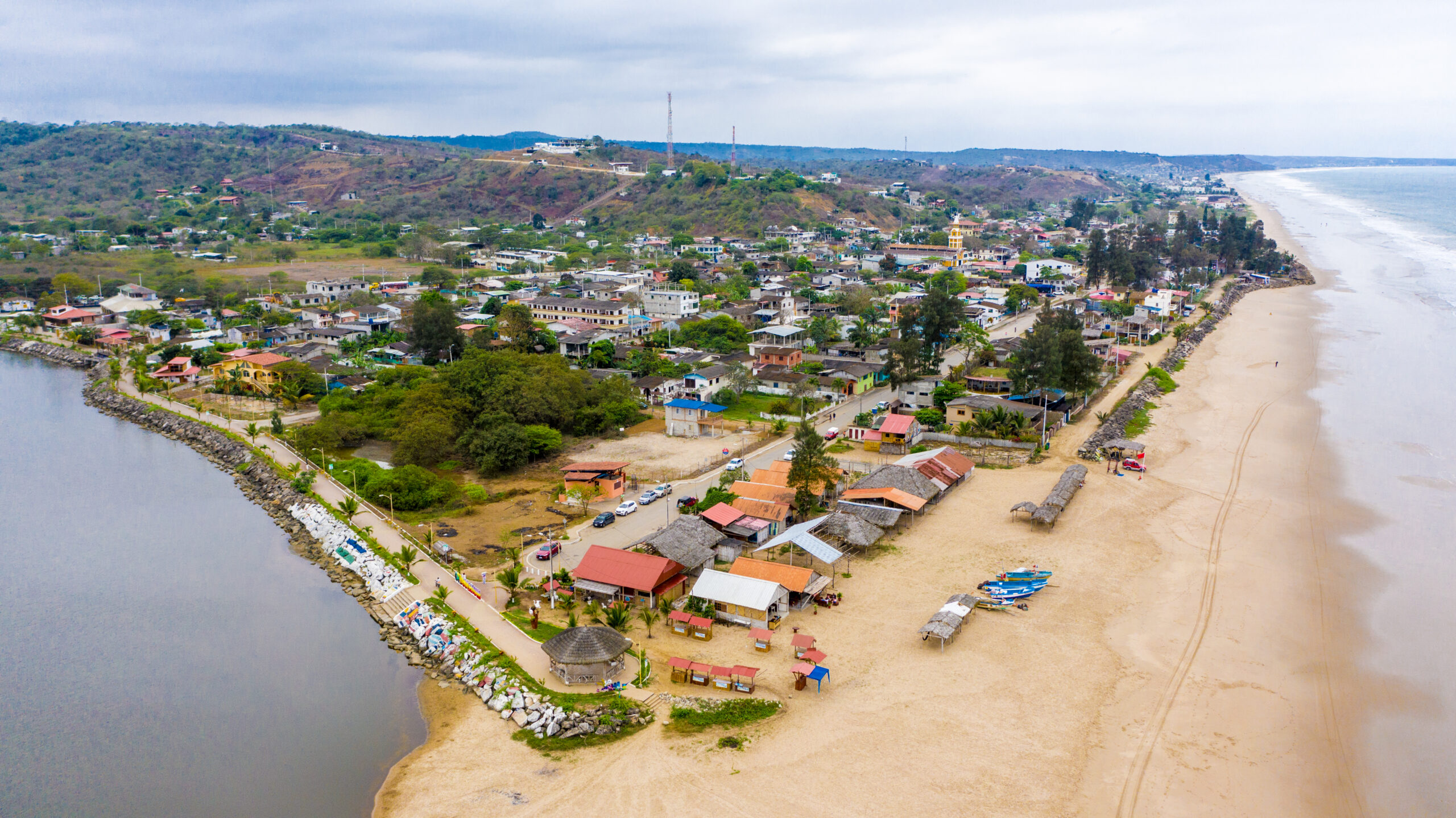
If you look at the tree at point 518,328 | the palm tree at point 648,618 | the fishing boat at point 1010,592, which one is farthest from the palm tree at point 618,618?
the tree at point 518,328

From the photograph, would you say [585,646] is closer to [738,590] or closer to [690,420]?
[738,590]

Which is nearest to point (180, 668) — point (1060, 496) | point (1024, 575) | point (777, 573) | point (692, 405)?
point (777, 573)

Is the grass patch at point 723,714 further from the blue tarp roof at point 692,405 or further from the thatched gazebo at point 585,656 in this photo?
the blue tarp roof at point 692,405

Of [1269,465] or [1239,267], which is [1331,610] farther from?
[1239,267]

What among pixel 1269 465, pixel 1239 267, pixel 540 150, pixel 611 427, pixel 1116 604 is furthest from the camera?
pixel 540 150

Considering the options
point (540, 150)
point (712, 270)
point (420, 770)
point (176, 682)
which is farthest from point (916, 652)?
point (540, 150)

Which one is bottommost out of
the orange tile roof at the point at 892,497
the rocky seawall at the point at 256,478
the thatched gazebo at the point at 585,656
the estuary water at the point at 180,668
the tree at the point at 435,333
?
the estuary water at the point at 180,668
